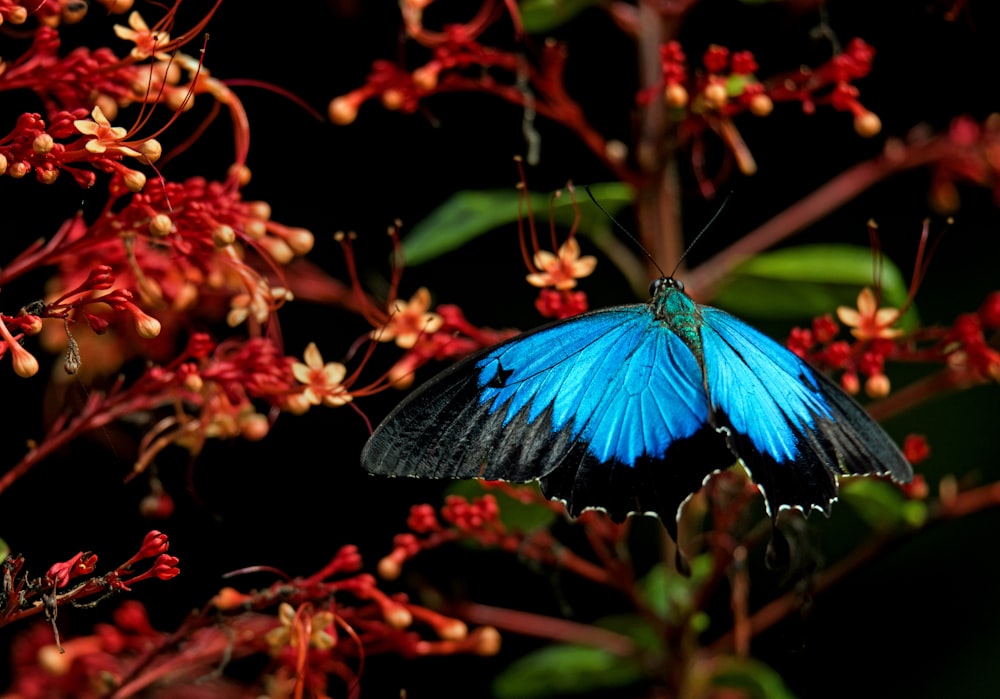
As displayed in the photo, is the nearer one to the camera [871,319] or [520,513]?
[871,319]

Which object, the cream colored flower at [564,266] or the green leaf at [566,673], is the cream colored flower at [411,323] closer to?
the cream colored flower at [564,266]

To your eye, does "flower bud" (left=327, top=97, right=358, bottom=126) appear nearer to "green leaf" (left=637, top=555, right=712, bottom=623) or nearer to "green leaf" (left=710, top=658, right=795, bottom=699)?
"green leaf" (left=637, top=555, right=712, bottom=623)

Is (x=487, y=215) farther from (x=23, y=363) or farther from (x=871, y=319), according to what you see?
(x=23, y=363)

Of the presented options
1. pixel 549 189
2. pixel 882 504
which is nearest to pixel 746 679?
pixel 882 504

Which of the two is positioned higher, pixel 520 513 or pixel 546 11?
pixel 546 11

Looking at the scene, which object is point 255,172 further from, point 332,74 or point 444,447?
point 444,447

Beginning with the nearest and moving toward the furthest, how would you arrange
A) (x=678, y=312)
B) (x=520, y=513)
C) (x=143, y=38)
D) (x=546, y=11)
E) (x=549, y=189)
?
(x=143, y=38), (x=678, y=312), (x=520, y=513), (x=546, y=11), (x=549, y=189)
